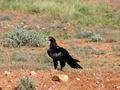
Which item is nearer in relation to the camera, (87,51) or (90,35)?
(87,51)

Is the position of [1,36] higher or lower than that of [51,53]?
lower

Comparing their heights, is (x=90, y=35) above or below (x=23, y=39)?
below

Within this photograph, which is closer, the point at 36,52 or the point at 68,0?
the point at 36,52

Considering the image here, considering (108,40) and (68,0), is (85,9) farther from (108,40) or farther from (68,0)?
(108,40)

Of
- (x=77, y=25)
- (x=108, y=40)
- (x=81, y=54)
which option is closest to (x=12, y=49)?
(x=81, y=54)

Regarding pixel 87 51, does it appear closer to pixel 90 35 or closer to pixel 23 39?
pixel 23 39

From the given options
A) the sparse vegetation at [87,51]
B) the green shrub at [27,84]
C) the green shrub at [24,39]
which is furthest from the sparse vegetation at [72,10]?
the green shrub at [27,84]

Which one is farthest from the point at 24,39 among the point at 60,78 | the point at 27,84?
the point at 27,84

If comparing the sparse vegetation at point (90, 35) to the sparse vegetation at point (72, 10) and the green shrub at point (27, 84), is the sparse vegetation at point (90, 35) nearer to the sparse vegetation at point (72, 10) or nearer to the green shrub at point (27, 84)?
the sparse vegetation at point (72, 10)

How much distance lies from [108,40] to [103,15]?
263 inches

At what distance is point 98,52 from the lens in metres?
14.5

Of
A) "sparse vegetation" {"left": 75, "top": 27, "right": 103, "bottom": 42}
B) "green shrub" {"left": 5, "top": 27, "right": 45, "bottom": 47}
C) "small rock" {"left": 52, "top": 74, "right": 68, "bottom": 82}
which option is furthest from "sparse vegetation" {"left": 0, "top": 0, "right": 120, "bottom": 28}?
"small rock" {"left": 52, "top": 74, "right": 68, "bottom": 82}

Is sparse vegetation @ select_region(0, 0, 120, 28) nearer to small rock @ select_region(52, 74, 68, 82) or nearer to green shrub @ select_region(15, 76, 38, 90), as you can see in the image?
small rock @ select_region(52, 74, 68, 82)

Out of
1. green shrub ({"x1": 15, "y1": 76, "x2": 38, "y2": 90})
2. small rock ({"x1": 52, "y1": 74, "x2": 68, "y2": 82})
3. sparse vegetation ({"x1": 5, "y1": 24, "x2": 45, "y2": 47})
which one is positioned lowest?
sparse vegetation ({"x1": 5, "y1": 24, "x2": 45, "y2": 47})
